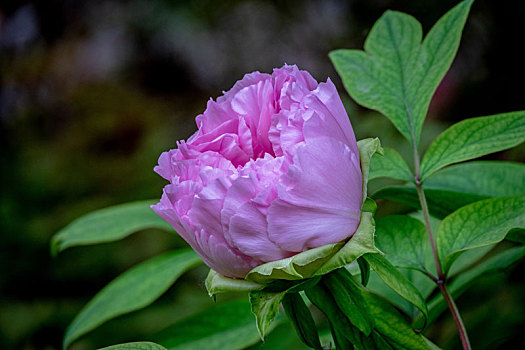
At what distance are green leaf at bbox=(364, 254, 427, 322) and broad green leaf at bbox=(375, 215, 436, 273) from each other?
0.18ft

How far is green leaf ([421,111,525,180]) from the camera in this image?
0.31m

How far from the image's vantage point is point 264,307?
23 centimetres

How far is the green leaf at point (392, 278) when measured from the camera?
9.9 inches

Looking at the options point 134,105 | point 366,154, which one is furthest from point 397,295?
point 134,105

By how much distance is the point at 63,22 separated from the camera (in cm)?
155

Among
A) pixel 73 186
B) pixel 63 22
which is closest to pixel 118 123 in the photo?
pixel 73 186

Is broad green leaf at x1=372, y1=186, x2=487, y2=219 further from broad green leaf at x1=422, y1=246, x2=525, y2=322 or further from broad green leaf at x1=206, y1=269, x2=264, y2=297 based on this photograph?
broad green leaf at x1=206, y1=269, x2=264, y2=297

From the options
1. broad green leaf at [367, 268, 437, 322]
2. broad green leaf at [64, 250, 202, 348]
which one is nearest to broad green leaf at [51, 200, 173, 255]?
broad green leaf at [64, 250, 202, 348]

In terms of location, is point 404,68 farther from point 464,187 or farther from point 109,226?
point 109,226

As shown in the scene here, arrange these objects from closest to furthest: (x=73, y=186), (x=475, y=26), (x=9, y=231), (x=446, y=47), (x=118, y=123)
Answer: (x=446, y=47) < (x=475, y=26) < (x=9, y=231) < (x=73, y=186) < (x=118, y=123)

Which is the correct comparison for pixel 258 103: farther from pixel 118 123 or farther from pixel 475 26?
pixel 118 123

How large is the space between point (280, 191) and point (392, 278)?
0.24ft

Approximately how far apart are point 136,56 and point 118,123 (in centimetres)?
45

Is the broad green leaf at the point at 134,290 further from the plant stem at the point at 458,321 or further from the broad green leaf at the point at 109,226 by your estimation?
the plant stem at the point at 458,321
